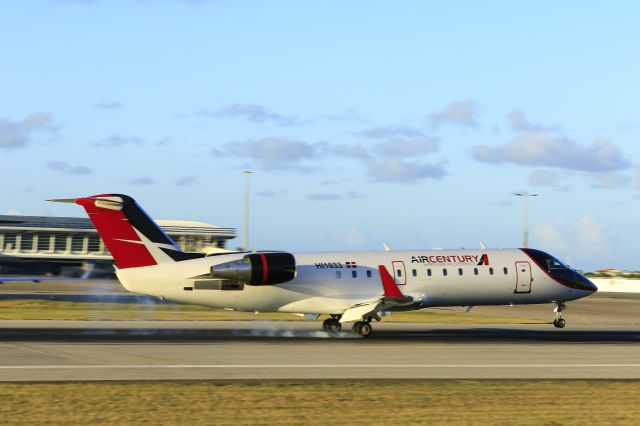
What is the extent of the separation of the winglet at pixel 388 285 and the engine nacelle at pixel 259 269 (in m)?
3.53

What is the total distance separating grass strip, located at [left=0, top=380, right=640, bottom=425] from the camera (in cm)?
1482

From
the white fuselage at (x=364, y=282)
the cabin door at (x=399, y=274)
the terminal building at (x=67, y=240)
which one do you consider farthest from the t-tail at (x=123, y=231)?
the terminal building at (x=67, y=240)

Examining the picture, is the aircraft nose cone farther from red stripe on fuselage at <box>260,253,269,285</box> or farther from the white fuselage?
red stripe on fuselage at <box>260,253,269,285</box>

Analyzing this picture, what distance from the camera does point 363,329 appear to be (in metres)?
32.7

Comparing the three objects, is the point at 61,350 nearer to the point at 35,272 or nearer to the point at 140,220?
the point at 140,220

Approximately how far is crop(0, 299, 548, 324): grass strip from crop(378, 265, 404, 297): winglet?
874 centimetres

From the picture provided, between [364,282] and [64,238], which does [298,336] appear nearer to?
[364,282]

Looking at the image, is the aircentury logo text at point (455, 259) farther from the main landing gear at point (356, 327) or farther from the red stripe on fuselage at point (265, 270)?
the red stripe on fuselage at point (265, 270)

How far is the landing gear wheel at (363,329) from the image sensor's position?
107ft

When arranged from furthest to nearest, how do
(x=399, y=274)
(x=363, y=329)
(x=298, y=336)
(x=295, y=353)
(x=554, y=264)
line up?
(x=554, y=264), (x=399, y=274), (x=363, y=329), (x=298, y=336), (x=295, y=353)

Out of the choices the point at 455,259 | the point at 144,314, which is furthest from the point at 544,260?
the point at 144,314

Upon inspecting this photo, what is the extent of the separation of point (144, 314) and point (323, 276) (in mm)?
14186

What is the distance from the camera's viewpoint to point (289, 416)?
15.1 meters

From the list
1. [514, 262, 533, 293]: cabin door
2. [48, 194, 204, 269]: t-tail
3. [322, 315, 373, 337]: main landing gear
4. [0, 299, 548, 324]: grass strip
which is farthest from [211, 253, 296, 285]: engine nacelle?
[0, 299, 548, 324]: grass strip
